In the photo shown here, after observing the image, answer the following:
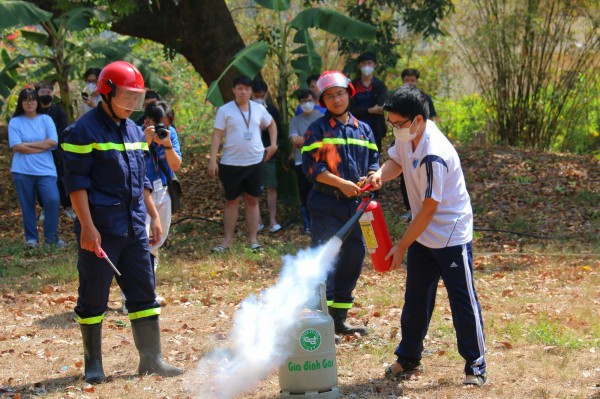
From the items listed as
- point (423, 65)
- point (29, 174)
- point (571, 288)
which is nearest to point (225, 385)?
point (571, 288)

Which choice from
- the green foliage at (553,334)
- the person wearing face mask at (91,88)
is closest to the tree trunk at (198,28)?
the person wearing face mask at (91,88)

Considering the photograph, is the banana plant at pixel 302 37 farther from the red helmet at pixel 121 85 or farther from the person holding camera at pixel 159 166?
the red helmet at pixel 121 85

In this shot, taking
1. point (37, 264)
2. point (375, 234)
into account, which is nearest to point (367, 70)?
point (37, 264)

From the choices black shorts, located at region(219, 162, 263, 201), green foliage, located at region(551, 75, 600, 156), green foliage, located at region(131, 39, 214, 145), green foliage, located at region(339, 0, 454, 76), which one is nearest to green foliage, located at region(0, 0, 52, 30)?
black shorts, located at region(219, 162, 263, 201)

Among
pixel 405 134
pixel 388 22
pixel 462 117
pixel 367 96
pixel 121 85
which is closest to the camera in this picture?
pixel 405 134

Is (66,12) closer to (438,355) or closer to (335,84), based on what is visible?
(335,84)

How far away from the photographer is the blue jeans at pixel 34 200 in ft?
39.4

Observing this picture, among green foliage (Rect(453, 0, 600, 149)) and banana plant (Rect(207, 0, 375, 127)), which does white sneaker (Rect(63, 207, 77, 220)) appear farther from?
green foliage (Rect(453, 0, 600, 149))

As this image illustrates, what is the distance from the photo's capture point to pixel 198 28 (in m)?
15.2

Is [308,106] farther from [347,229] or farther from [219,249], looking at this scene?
[347,229]

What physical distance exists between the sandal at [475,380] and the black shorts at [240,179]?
6.11 metres

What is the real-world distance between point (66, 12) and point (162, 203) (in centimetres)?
699

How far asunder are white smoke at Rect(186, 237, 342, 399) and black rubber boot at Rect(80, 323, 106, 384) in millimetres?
693

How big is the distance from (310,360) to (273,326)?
0.33 m
